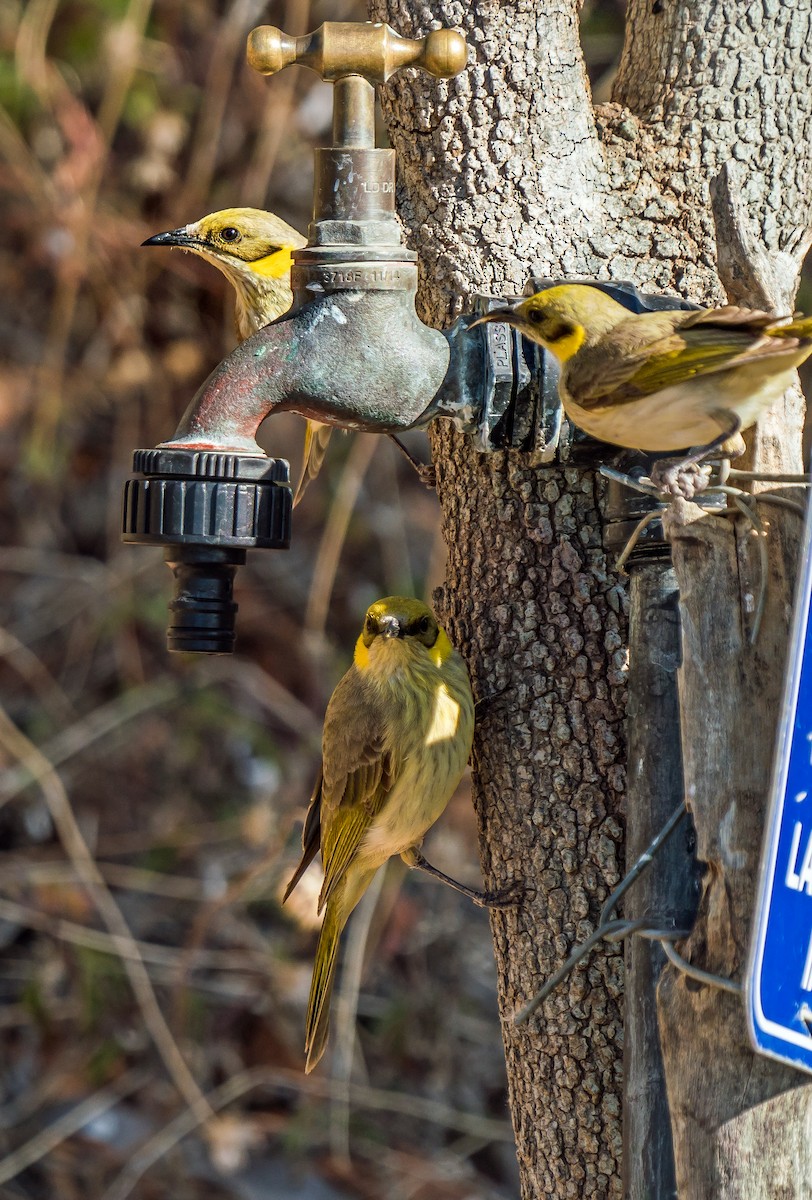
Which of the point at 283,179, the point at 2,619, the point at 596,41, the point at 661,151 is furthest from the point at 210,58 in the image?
the point at 661,151

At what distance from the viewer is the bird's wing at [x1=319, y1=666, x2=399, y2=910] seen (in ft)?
10.2

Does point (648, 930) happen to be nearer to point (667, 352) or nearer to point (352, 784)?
point (667, 352)

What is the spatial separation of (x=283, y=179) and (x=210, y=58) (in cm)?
53

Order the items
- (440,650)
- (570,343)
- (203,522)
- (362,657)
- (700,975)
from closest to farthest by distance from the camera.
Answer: (700,975) < (203,522) < (570,343) < (440,650) < (362,657)

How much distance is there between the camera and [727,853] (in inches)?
72.6

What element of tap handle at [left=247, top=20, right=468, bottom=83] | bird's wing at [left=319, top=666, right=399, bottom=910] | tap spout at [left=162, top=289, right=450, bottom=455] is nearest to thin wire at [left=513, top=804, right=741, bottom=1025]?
tap spout at [left=162, top=289, right=450, bottom=455]

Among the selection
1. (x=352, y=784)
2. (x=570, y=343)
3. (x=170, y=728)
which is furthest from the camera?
(x=170, y=728)

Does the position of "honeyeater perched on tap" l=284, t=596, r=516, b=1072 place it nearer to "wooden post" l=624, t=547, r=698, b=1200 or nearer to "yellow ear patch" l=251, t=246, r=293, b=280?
"wooden post" l=624, t=547, r=698, b=1200

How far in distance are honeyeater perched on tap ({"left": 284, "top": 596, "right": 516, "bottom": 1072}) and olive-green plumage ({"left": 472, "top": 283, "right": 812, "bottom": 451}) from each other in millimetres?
779

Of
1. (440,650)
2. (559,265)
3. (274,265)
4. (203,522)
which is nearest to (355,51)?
(559,265)

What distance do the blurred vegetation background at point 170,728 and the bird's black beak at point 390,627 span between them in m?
2.29

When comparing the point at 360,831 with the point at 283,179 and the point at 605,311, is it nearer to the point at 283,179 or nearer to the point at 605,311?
the point at 605,311

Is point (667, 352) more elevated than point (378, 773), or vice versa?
point (667, 352)

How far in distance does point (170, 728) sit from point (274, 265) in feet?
7.53
